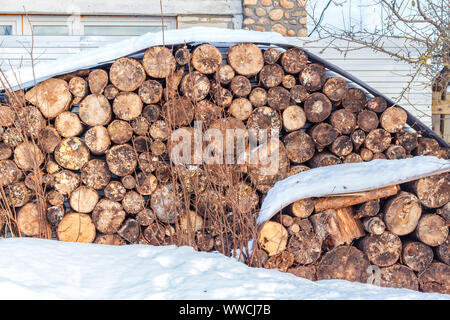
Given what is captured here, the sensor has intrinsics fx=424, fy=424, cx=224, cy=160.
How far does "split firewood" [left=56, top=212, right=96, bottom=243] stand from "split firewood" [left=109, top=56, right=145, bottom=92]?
3.27 feet

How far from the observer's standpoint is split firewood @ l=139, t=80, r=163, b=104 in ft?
10.2

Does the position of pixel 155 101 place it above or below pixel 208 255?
above

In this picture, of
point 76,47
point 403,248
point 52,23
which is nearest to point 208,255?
point 403,248

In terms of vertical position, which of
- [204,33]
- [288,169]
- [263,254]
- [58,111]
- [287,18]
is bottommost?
[263,254]

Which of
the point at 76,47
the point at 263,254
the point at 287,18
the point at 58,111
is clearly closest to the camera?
the point at 263,254

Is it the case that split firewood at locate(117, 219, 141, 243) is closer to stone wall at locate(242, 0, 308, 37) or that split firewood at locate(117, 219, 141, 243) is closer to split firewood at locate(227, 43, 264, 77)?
split firewood at locate(227, 43, 264, 77)

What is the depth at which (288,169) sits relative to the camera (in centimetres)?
323

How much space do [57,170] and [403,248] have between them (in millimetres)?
2534

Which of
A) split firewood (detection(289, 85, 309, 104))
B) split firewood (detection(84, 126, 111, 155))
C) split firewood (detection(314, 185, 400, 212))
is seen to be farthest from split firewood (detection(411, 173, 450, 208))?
split firewood (detection(84, 126, 111, 155))

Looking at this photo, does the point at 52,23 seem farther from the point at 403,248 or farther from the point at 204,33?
the point at 403,248

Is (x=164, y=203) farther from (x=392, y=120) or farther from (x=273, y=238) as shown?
(x=392, y=120)

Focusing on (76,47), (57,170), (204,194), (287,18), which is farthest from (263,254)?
(287,18)
